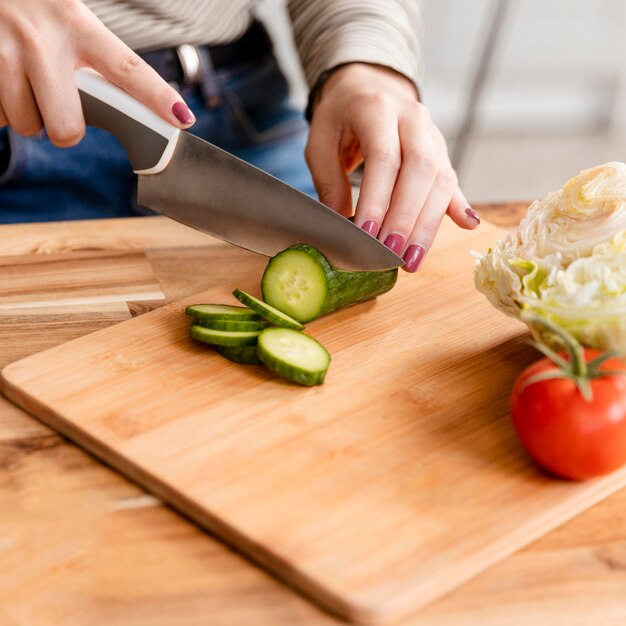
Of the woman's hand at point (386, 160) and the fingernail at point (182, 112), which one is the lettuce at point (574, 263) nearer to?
the woman's hand at point (386, 160)

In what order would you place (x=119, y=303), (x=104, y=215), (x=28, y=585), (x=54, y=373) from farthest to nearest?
(x=104, y=215)
(x=119, y=303)
(x=54, y=373)
(x=28, y=585)

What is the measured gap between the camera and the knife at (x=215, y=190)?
1.65 m

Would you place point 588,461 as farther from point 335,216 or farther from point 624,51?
point 624,51

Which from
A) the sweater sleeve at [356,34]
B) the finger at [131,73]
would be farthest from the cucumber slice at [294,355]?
the sweater sleeve at [356,34]

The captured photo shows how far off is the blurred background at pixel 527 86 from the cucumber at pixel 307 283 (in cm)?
388

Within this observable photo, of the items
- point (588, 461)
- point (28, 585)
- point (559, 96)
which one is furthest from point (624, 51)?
point (28, 585)

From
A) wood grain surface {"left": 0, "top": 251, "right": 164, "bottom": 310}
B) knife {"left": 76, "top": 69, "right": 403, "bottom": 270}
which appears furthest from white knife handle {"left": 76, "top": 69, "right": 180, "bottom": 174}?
wood grain surface {"left": 0, "top": 251, "right": 164, "bottom": 310}

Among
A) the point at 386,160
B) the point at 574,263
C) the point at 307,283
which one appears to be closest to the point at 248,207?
the point at 307,283

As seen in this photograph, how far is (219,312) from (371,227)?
351 millimetres

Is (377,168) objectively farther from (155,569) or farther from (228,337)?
(155,569)

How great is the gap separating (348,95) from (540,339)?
0.77 m

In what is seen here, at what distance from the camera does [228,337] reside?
1500 mm

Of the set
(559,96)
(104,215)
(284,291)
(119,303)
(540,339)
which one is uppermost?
(540,339)

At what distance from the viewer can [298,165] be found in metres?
2.58
